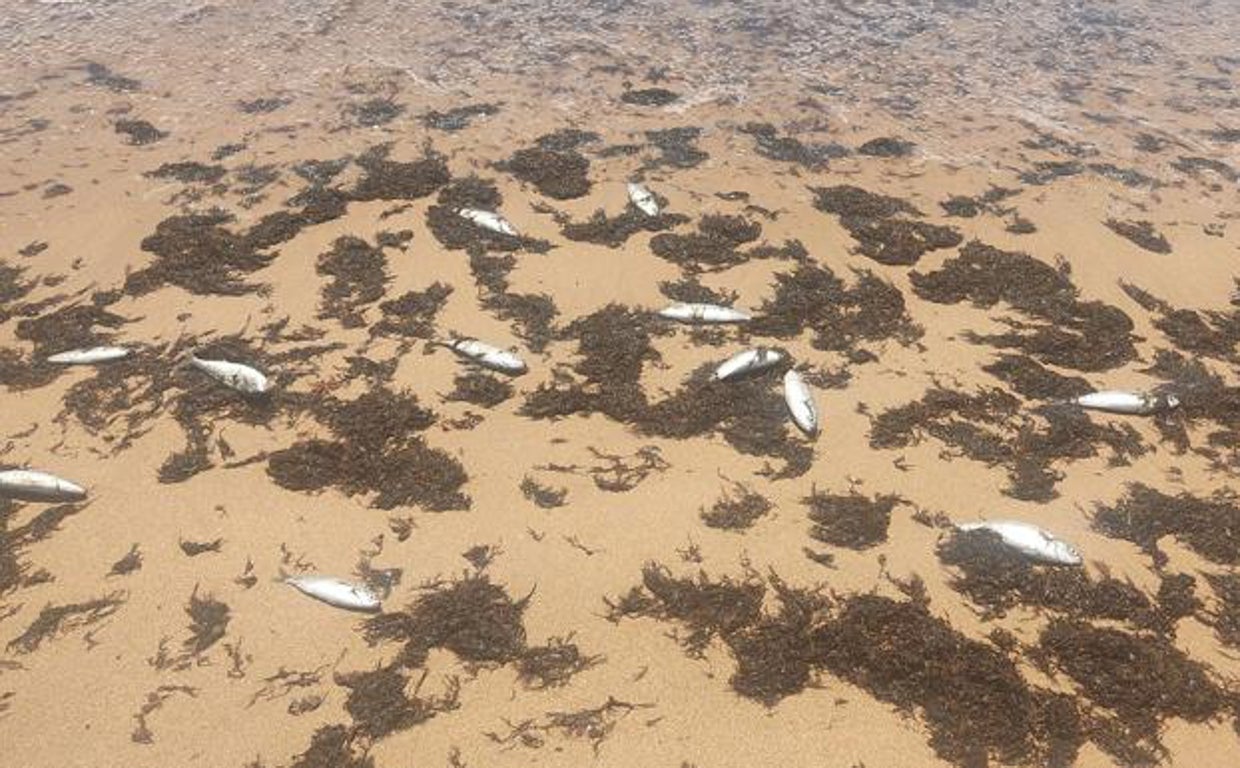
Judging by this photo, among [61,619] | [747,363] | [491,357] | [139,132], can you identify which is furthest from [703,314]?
[139,132]

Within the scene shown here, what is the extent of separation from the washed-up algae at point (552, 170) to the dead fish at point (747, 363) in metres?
4.57

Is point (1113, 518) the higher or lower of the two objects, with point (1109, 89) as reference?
lower

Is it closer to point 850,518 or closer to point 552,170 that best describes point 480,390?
point 850,518

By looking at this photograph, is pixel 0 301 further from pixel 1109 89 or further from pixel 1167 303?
pixel 1109 89

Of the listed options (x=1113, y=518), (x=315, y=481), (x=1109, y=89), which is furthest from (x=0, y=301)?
(x=1109, y=89)

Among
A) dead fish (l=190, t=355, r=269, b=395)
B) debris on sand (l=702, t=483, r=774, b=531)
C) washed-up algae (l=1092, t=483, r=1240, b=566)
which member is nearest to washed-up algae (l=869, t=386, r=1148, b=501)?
washed-up algae (l=1092, t=483, r=1240, b=566)

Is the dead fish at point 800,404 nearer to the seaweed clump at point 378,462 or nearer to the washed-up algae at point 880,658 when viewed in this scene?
the washed-up algae at point 880,658

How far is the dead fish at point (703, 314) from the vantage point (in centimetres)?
983

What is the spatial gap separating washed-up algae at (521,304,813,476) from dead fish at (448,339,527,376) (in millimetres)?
398

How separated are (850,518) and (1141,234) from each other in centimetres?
807

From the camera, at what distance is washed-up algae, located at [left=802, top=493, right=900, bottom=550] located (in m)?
7.29

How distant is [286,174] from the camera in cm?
1279

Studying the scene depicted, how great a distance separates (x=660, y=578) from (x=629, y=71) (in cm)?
1248

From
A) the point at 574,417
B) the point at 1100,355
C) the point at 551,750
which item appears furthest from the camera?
the point at 1100,355
